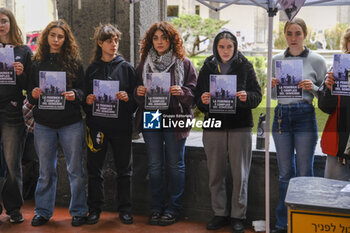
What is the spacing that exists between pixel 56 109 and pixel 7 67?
0.53m

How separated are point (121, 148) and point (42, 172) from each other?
697 millimetres

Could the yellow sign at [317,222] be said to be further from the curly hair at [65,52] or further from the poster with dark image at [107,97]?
the curly hair at [65,52]

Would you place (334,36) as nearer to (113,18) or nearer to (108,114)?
(113,18)

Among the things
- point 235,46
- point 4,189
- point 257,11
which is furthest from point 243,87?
point 257,11

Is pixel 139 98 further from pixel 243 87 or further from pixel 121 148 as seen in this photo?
pixel 243 87

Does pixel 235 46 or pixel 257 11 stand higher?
pixel 257 11

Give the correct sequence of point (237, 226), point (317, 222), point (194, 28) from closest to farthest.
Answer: point (317, 222) < point (237, 226) < point (194, 28)

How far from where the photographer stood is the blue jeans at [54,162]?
3.73 metres

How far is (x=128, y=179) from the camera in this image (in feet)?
12.8

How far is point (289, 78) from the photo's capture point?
3232 millimetres

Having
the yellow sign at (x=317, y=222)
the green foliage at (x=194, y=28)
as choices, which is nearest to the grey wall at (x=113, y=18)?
the yellow sign at (x=317, y=222)

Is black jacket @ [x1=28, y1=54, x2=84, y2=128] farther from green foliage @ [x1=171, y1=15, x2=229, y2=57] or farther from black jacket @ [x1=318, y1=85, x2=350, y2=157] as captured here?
green foliage @ [x1=171, y1=15, x2=229, y2=57]

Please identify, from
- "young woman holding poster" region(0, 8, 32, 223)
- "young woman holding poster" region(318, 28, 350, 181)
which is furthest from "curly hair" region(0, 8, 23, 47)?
"young woman holding poster" region(318, 28, 350, 181)

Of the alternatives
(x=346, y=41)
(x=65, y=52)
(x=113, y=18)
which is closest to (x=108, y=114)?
(x=65, y=52)
